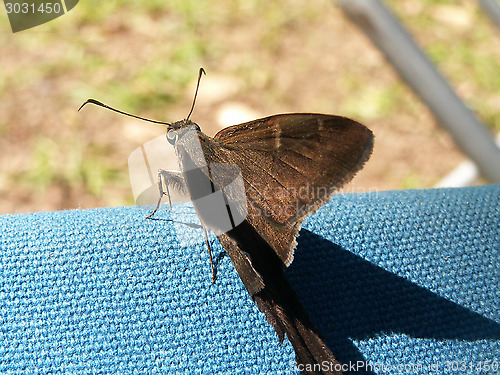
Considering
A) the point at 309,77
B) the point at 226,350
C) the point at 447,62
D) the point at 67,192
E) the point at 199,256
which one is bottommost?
the point at 67,192

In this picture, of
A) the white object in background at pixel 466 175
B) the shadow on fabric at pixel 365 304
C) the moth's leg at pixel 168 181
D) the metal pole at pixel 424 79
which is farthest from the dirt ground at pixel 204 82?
the shadow on fabric at pixel 365 304

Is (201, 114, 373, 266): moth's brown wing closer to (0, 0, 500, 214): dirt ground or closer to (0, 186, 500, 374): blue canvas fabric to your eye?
(0, 186, 500, 374): blue canvas fabric

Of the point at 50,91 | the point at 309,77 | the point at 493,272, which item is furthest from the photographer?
the point at 309,77

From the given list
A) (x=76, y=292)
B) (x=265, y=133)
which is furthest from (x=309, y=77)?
(x=76, y=292)

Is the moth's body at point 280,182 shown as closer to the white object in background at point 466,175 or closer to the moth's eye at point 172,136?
the moth's eye at point 172,136

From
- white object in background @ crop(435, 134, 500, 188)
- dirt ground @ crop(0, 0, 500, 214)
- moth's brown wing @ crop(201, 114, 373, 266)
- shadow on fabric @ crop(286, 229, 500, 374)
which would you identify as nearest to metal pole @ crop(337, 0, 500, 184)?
white object in background @ crop(435, 134, 500, 188)

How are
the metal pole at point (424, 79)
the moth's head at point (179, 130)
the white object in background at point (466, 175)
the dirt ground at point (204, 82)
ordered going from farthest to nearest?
the dirt ground at point (204, 82) < the white object in background at point (466, 175) < the metal pole at point (424, 79) < the moth's head at point (179, 130)

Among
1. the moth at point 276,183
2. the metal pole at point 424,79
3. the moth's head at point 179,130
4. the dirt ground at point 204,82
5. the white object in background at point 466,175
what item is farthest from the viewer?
the dirt ground at point 204,82

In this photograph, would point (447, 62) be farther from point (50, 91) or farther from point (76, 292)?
point (76, 292)
